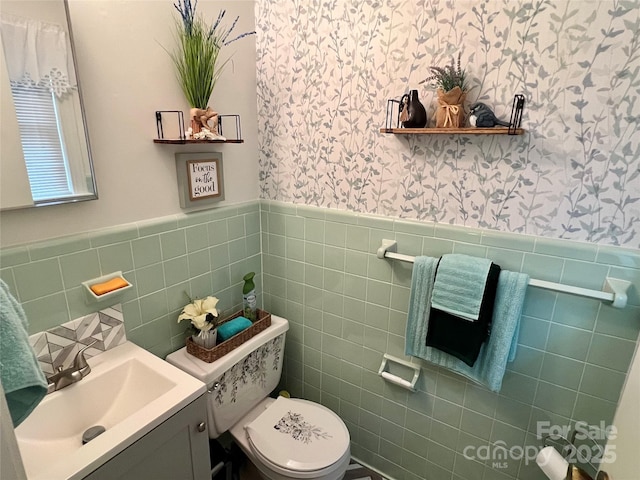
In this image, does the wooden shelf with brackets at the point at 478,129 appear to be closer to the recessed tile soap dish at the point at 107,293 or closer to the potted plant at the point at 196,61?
the potted plant at the point at 196,61

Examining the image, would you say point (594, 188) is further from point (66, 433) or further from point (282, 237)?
point (66, 433)

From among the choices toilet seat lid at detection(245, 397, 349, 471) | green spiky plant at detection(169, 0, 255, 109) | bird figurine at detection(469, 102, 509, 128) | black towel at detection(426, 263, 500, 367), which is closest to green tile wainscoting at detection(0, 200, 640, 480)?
black towel at detection(426, 263, 500, 367)

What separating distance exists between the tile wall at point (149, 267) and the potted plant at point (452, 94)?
971 millimetres

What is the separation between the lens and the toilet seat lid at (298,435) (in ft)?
4.54

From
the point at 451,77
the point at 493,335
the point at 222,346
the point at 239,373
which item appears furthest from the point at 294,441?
the point at 451,77

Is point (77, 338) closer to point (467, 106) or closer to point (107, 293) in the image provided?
point (107, 293)

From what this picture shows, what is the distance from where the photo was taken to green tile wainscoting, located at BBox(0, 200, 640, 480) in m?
1.15

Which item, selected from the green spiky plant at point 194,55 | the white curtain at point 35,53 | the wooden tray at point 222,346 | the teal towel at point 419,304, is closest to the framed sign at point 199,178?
the green spiky plant at point 194,55

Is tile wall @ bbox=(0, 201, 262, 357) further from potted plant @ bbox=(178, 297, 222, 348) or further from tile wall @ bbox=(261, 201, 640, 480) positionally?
tile wall @ bbox=(261, 201, 640, 480)

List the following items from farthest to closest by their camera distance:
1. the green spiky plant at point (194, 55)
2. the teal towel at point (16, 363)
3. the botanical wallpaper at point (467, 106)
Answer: the green spiky plant at point (194, 55), the botanical wallpaper at point (467, 106), the teal towel at point (16, 363)

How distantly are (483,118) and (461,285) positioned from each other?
0.55m

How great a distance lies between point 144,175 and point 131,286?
405 mm

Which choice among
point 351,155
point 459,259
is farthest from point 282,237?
point 459,259

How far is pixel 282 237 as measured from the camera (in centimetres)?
179
